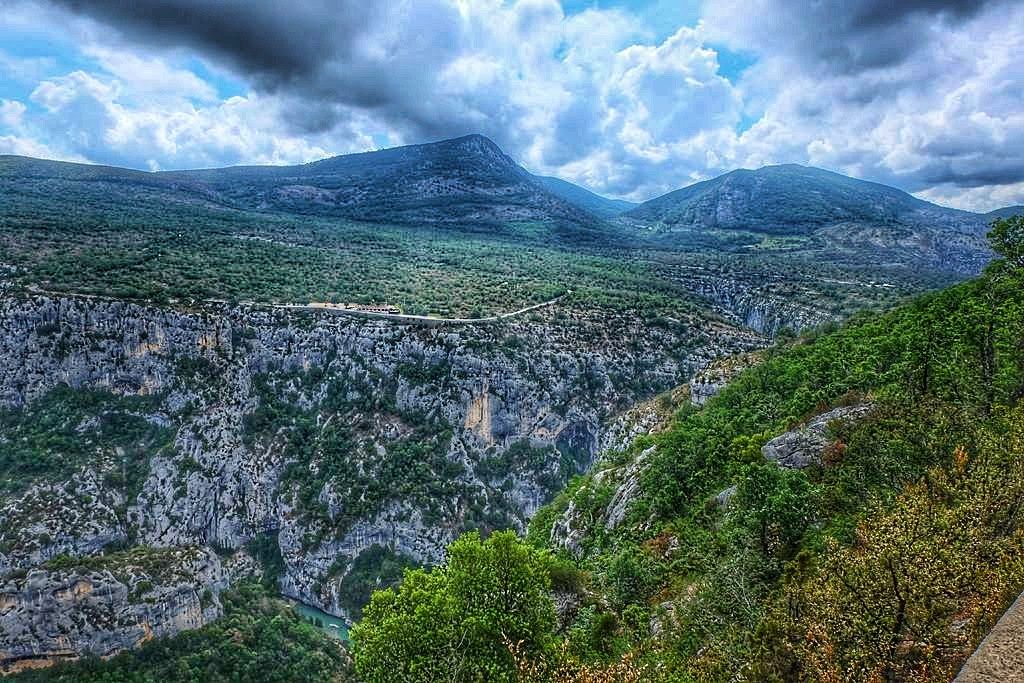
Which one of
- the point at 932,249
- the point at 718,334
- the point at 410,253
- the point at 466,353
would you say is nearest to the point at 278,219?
the point at 410,253

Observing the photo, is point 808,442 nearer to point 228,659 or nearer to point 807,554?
point 807,554

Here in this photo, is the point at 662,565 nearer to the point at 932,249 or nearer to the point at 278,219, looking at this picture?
the point at 278,219

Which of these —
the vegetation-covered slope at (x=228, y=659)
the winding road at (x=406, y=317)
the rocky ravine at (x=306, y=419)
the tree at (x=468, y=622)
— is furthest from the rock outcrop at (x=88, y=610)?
the winding road at (x=406, y=317)

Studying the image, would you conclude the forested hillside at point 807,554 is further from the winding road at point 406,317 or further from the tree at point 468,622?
the winding road at point 406,317

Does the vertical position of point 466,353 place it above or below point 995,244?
below

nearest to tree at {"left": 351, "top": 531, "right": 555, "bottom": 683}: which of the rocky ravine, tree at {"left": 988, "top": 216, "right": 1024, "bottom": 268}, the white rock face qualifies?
the white rock face
